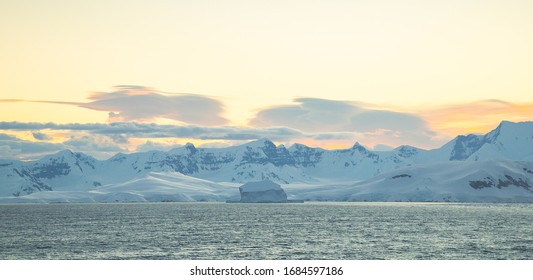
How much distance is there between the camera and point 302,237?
424 feet

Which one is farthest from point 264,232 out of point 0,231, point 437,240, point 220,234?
point 0,231

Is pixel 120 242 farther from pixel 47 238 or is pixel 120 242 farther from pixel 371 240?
pixel 371 240

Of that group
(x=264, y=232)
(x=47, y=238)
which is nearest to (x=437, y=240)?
(x=264, y=232)

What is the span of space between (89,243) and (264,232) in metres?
37.6

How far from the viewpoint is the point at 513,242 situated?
119562 millimetres

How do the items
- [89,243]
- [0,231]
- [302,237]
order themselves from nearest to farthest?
[89,243]
[302,237]
[0,231]

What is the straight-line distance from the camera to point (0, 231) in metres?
150
